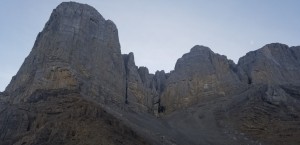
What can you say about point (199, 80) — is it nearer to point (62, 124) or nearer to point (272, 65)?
point (272, 65)

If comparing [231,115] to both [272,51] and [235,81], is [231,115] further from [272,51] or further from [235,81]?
[272,51]

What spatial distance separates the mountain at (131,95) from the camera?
58.2m

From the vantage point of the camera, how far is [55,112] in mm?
61438

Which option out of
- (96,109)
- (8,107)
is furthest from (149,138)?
(8,107)

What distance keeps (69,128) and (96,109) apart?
6.10m

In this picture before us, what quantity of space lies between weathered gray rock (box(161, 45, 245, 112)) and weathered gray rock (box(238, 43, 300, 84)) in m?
3.69

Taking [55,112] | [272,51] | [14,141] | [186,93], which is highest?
[272,51]

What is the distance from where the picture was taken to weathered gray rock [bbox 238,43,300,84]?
98.2m

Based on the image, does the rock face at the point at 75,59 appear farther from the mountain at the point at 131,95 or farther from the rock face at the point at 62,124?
the rock face at the point at 62,124

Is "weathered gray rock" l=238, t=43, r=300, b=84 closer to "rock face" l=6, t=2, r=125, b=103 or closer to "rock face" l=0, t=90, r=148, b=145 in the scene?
A: "rock face" l=6, t=2, r=125, b=103

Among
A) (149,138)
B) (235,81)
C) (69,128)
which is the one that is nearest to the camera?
(69,128)

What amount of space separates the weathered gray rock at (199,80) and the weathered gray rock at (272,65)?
369 cm

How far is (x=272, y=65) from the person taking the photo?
10194 centimetres

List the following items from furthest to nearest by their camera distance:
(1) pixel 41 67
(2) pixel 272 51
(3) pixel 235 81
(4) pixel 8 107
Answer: (2) pixel 272 51 → (3) pixel 235 81 → (1) pixel 41 67 → (4) pixel 8 107
